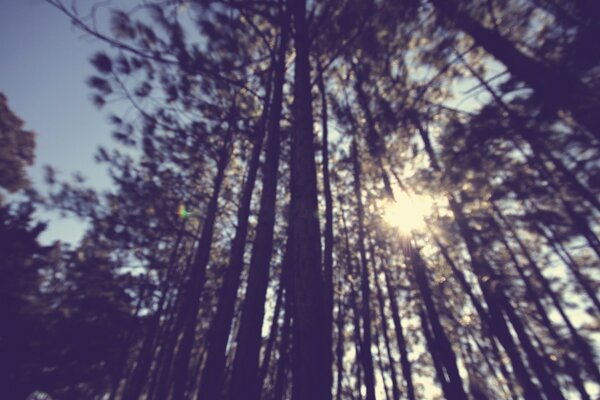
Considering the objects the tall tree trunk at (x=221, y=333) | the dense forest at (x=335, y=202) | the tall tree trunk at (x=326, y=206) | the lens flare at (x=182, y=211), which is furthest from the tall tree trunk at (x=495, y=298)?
the lens flare at (x=182, y=211)

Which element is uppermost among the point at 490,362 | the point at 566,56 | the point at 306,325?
the point at 566,56

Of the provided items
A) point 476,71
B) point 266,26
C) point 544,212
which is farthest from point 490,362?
point 266,26

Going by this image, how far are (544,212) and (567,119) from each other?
248 centimetres

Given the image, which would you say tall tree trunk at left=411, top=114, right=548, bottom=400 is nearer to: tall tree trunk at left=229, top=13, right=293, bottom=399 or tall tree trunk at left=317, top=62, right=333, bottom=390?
tall tree trunk at left=317, top=62, right=333, bottom=390

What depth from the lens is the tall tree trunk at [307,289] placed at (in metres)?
1.74

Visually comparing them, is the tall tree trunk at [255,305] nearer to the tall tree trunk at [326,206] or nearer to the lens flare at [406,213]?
the tall tree trunk at [326,206]

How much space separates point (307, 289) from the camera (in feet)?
6.57

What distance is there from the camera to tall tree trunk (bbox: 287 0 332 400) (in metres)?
1.74

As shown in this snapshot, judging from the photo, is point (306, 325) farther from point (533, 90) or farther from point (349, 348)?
point (349, 348)

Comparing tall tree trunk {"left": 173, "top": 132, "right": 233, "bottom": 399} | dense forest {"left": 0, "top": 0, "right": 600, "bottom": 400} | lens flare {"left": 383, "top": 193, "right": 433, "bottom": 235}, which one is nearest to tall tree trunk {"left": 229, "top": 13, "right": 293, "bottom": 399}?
dense forest {"left": 0, "top": 0, "right": 600, "bottom": 400}

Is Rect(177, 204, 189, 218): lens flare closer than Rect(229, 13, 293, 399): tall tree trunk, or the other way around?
Rect(229, 13, 293, 399): tall tree trunk

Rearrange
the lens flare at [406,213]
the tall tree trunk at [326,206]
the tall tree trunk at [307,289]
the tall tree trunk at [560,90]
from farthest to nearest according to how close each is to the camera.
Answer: the lens flare at [406,213] < the tall tree trunk at [326,206] < the tall tree trunk at [560,90] < the tall tree trunk at [307,289]

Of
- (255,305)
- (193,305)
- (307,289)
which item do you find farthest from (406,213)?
(307,289)

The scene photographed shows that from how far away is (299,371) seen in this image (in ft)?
5.75
